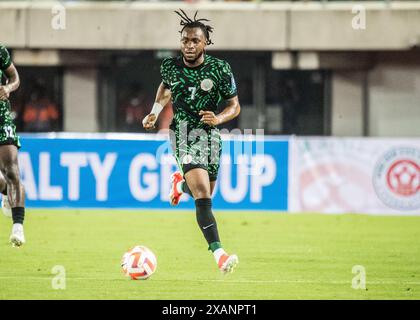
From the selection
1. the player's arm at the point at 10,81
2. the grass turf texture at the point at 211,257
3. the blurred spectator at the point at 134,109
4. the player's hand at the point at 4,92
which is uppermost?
the blurred spectator at the point at 134,109

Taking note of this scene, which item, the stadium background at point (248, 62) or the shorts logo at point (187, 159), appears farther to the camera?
the stadium background at point (248, 62)

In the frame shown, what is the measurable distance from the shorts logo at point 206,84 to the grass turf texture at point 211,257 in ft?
5.95

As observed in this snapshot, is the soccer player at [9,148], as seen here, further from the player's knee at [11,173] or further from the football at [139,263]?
the football at [139,263]

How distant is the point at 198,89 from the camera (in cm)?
1084

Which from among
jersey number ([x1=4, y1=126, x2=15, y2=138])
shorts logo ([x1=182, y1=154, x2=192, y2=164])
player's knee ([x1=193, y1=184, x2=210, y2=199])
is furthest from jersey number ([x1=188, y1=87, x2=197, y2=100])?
jersey number ([x1=4, y1=126, x2=15, y2=138])

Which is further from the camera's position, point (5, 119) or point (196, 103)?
point (5, 119)

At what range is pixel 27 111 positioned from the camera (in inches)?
976

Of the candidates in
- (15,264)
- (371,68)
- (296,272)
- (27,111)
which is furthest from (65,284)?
(371,68)

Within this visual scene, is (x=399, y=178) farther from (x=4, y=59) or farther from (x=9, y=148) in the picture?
(x=4, y=59)

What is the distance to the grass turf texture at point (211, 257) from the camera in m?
10.1

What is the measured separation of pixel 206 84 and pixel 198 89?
0.30ft

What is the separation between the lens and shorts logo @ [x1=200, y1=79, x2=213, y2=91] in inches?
426

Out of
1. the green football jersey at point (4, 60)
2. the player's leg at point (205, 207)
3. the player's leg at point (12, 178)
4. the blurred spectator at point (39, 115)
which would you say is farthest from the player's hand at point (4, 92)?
the blurred spectator at point (39, 115)

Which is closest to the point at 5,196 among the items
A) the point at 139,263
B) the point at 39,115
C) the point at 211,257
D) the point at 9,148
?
the point at 9,148
